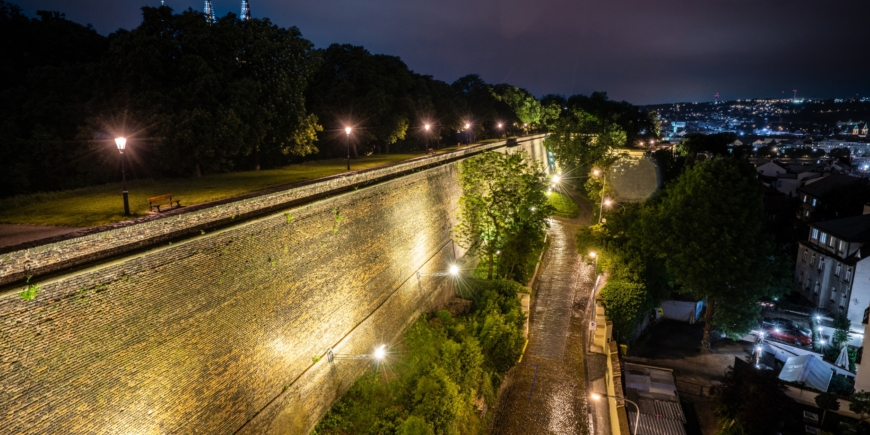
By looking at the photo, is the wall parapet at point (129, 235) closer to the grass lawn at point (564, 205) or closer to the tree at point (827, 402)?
the tree at point (827, 402)

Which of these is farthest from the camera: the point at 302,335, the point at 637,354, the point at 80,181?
the point at 637,354

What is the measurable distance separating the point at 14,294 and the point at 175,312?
2.48 m

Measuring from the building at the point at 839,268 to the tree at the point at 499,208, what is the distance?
1747cm

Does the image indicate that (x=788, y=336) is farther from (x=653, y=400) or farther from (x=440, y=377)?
(x=440, y=377)

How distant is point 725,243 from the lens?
1986cm

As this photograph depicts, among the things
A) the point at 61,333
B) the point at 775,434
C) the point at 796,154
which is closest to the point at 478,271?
the point at 775,434

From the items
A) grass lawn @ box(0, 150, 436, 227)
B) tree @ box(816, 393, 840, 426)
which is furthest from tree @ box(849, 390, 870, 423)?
grass lawn @ box(0, 150, 436, 227)

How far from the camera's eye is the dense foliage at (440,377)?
1241 centimetres

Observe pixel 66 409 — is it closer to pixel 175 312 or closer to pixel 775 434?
pixel 175 312

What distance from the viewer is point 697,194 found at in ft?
69.0

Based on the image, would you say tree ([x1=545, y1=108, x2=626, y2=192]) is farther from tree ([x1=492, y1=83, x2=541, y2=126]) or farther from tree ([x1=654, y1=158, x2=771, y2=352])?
tree ([x1=654, y1=158, x2=771, y2=352])

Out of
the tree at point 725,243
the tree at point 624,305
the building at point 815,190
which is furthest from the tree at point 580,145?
the tree at point 624,305

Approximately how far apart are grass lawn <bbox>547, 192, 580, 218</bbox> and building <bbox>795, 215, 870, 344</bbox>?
1544 cm

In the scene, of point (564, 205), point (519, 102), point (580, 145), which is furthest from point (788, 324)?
point (519, 102)
